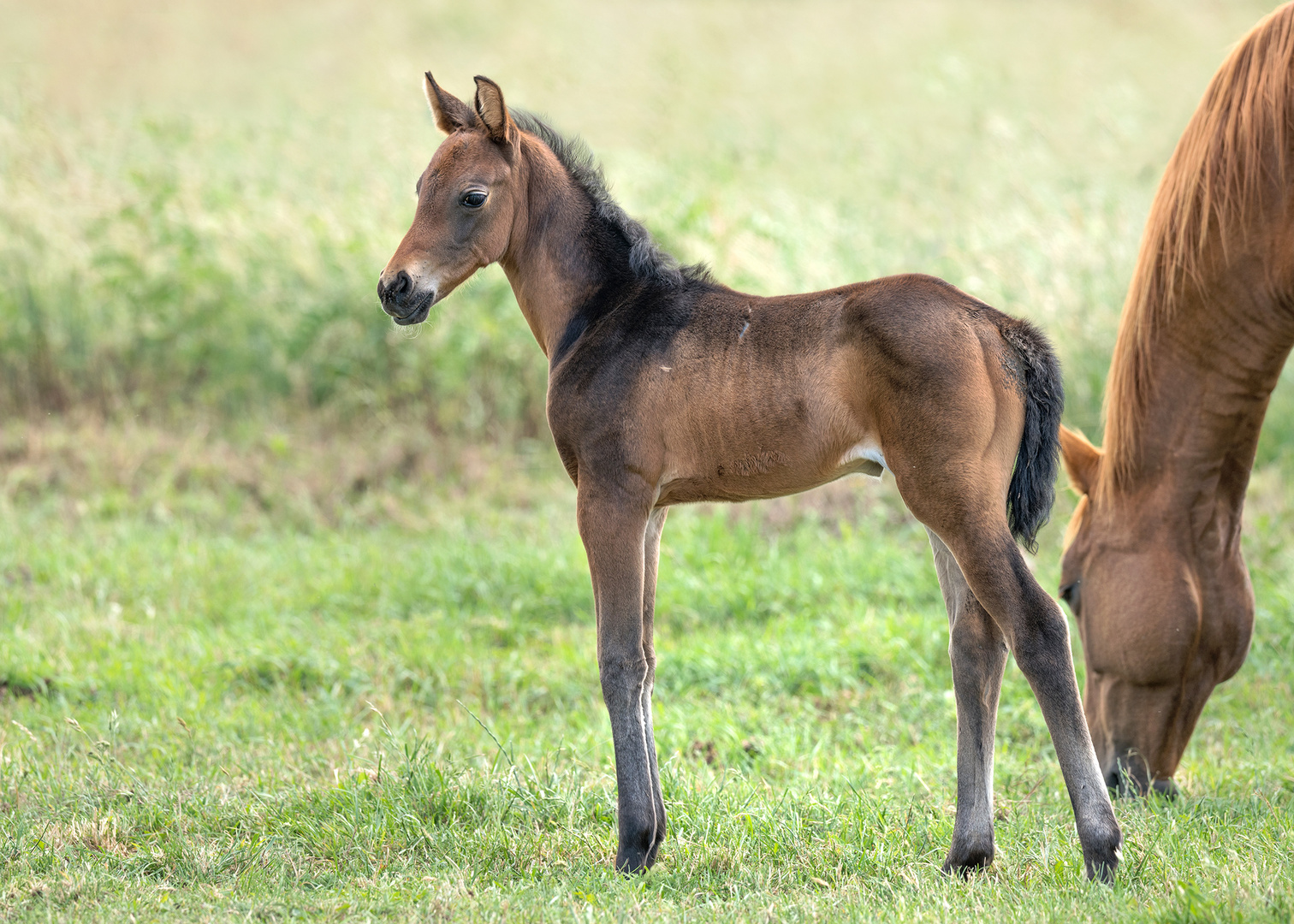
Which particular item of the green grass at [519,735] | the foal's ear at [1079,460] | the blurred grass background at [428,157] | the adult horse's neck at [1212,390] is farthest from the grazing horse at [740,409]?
the blurred grass background at [428,157]

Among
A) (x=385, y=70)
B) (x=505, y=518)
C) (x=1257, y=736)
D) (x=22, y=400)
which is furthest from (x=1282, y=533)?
(x=385, y=70)

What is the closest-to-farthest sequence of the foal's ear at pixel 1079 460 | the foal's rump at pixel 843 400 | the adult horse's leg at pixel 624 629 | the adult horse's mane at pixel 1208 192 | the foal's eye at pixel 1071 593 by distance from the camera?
the foal's rump at pixel 843 400, the adult horse's leg at pixel 624 629, the adult horse's mane at pixel 1208 192, the foal's eye at pixel 1071 593, the foal's ear at pixel 1079 460

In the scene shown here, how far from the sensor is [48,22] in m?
18.4

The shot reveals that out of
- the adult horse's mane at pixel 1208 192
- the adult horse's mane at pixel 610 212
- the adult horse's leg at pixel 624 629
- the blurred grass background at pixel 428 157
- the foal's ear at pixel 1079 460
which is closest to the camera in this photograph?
the adult horse's leg at pixel 624 629

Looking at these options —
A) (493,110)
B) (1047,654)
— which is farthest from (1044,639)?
(493,110)

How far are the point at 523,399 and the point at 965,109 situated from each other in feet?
28.6

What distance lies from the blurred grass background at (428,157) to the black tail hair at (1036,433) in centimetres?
501

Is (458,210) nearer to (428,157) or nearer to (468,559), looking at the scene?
(468,559)

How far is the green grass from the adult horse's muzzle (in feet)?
4.75

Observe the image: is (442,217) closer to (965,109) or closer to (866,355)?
(866,355)

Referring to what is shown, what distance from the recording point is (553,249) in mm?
3607

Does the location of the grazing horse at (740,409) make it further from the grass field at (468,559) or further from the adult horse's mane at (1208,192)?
the adult horse's mane at (1208,192)

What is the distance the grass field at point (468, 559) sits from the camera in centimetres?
345

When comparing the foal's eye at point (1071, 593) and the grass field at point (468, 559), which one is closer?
the grass field at point (468, 559)
